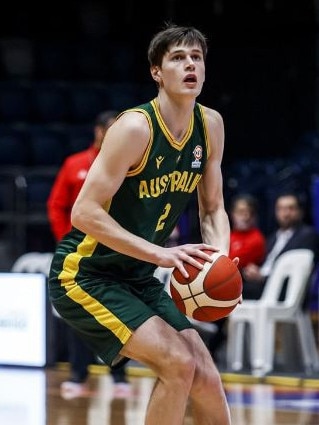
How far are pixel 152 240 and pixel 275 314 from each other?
4617 mm

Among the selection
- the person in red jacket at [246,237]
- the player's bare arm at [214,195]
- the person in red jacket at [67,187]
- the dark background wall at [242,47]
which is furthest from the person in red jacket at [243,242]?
the dark background wall at [242,47]

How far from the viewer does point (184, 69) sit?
4.98 metres

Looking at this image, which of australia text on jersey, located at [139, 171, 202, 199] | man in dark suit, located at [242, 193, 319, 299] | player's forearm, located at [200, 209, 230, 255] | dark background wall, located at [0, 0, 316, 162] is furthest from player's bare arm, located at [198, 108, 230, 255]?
dark background wall, located at [0, 0, 316, 162]

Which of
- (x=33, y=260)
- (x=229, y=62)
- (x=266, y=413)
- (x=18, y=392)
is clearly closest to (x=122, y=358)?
(x=266, y=413)

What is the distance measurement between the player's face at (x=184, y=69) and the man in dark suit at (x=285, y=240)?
488 centimetres

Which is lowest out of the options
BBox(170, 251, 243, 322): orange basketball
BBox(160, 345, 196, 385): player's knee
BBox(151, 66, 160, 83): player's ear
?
BBox(160, 345, 196, 385): player's knee

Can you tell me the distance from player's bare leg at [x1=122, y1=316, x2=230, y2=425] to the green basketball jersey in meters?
0.32

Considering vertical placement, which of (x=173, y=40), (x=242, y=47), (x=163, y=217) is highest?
(x=242, y=47)

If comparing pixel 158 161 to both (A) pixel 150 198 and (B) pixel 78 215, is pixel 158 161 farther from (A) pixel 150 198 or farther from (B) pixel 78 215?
(B) pixel 78 215

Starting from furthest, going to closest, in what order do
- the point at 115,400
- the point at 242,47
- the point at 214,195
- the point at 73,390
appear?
the point at 242,47 → the point at 73,390 → the point at 115,400 → the point at 214,195

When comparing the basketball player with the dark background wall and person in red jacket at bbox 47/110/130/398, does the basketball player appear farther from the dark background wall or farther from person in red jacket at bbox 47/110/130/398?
the dark background wall

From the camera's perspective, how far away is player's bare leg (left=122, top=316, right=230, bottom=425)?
4844mm

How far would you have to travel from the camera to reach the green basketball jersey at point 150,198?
5.01 m

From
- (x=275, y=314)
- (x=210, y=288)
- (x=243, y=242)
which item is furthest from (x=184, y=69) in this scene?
(x=243, y=242)
